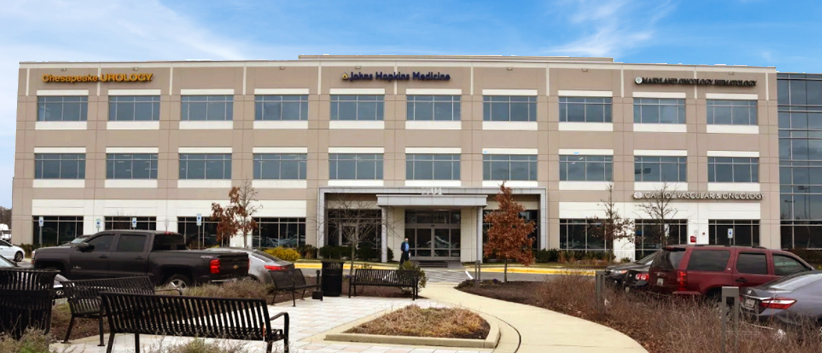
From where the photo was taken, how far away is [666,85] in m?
46.7

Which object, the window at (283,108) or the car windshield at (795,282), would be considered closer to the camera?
the car windshield at (795,282)

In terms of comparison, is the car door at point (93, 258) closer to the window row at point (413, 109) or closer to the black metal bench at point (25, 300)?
the black metal bench at point (25, 300)

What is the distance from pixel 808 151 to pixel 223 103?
39867 millimetres

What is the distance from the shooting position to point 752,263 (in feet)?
49.2

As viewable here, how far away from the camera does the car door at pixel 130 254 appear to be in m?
18.0

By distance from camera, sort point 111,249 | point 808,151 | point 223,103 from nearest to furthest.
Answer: point 111,249
point 223,103
point 808,151

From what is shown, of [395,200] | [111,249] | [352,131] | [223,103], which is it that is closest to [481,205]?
[395,200]

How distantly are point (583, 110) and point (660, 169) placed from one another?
20.1 ft

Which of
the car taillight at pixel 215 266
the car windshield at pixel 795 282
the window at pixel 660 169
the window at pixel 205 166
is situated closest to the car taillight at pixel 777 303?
the car windshield at pixel 795 282

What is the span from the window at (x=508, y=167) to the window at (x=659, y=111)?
7483 millimetres

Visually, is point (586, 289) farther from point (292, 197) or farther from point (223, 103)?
point (223, 103)

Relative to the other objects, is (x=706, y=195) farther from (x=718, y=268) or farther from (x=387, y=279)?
(x=718, y=268)

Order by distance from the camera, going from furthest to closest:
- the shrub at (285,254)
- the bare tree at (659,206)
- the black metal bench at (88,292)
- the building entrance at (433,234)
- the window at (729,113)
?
1. the window at (729,113)
2. the building entrance at (433,234)
3. the bare tree at (659,206)
4. the shrub at (285,254)
5. the black metal bench at (88,292)

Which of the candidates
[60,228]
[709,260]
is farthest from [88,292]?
[60,228]
